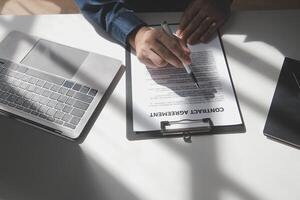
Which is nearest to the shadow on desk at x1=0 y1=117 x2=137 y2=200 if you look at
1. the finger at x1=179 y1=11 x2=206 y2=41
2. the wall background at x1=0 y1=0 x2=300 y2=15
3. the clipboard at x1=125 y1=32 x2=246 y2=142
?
the clipboard at x1=125 y1=32 x2=246 y2=142

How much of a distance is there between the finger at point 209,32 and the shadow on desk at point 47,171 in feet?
1.49

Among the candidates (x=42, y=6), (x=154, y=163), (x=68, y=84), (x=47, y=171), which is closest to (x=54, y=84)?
(x=68, y=84)

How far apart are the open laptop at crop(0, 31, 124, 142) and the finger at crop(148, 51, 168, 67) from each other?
89 mm

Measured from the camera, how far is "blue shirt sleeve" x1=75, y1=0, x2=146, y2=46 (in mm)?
952

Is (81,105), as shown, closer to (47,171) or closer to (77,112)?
(77,112)

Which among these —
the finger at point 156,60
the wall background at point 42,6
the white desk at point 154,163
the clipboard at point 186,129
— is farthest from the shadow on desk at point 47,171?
the wall background at point 42,6

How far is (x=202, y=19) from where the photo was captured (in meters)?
0.97

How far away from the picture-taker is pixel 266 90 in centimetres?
83

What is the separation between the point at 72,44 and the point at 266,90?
54cm

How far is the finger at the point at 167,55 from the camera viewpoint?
0.86 meters

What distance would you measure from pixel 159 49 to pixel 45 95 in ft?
1.01

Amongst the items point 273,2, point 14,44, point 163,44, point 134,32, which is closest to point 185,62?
point 163,44

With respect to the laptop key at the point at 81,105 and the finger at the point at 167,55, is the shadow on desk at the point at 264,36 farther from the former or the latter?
the laptop key at the point at 81,105

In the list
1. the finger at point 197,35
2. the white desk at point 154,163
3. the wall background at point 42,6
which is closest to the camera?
the white desk at point 154,163
